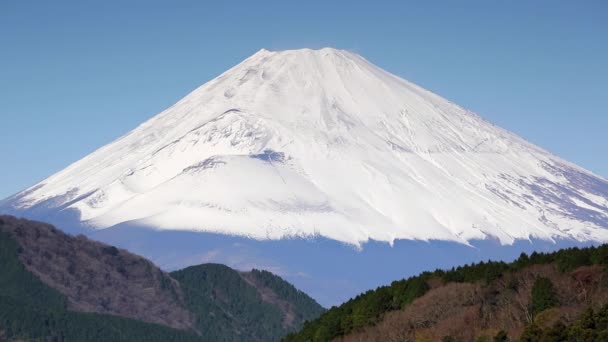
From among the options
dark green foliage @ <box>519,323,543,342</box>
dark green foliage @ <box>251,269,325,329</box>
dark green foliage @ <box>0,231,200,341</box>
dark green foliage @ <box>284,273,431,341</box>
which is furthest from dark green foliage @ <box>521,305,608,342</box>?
dark green foliage @ <box>251,269,325,329</box>

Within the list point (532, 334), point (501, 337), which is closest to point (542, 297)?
point (501, 337)

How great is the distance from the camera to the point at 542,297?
59.9 m

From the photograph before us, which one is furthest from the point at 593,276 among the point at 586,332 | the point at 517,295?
the point at 586,332

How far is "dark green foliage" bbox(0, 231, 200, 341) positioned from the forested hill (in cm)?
2101

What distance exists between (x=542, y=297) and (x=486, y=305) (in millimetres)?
4434

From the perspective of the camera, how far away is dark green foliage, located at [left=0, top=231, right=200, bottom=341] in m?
90.3

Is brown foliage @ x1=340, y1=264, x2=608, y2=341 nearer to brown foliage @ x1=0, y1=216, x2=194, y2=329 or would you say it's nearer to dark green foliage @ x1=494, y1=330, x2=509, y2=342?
dark green foliage @ x1=494, y1=330, x2=509, y2=342

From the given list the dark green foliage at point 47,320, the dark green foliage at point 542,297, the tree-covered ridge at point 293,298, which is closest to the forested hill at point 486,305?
the dark green foliage at point 542,297

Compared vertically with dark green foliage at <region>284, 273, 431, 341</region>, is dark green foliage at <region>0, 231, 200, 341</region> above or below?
above

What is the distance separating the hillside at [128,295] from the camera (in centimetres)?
9650

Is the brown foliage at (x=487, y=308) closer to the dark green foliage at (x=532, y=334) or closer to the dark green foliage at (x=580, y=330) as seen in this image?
the dark green foliage at (x=532, y=334)

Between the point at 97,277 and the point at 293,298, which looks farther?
the point at 293,298

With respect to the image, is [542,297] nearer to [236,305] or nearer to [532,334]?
[532,334]

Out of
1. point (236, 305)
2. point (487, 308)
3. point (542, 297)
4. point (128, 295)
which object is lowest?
point (542, 297)
